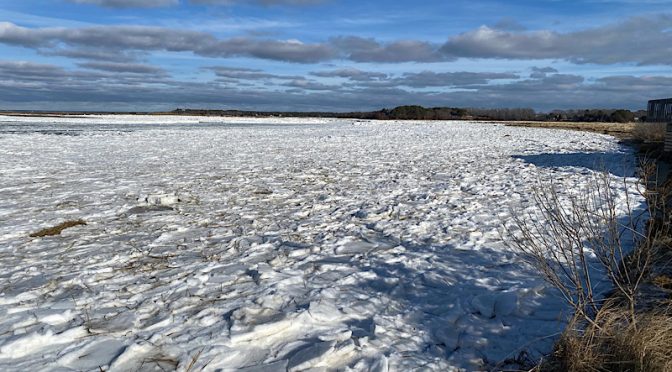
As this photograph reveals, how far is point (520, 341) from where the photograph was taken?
174 inches

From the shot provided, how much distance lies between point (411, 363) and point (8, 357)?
3124 millimetres

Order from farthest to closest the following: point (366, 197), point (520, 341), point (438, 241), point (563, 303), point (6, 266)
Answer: point (366, 197), point (438, 241), point (6, 266), point (563, 303), point (520, 341)

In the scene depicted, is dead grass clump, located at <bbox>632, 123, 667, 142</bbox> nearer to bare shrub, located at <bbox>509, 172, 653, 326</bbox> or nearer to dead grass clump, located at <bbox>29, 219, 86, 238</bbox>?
bare shrub, located at <bbox>509, 172, 653, 326</bbox>

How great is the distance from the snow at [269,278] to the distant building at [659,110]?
1671 centimetres

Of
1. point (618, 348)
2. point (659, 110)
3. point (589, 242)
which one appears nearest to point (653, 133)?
point (659, 110)

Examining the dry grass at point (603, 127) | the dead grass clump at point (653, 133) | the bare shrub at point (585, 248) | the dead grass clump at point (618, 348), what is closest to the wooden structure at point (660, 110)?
the dead grass clump at point (653, 133)

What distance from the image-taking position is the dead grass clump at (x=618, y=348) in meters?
3.53

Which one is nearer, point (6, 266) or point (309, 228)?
point (6, 266)

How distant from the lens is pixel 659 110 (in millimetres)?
27438

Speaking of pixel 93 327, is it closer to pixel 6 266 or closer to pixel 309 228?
pixel 6 266

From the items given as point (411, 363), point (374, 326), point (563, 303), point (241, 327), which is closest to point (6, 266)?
A: point (241, 327)

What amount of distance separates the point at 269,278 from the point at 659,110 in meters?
28.2

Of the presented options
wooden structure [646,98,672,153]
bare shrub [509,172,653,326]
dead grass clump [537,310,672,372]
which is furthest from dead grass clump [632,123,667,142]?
dead grass clump [537,310,672,372]

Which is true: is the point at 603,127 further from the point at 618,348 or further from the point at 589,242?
the point at 618,348
